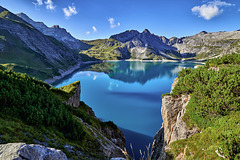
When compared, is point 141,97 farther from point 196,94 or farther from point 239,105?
point 239,105

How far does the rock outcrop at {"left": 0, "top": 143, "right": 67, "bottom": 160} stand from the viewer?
165 inches

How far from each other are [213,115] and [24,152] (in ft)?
51.9

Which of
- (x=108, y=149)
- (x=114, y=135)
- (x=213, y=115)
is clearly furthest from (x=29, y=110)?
(x=213, y=115)

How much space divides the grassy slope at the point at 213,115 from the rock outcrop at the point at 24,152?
1064 centimetres

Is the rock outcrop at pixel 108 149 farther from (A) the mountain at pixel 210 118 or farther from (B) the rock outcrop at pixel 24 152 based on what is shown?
(B) the rock outcrop at pixel 24 152

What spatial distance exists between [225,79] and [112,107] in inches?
1351

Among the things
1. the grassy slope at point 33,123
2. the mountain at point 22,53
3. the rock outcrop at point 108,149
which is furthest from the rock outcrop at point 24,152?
the mountain at point 22,53

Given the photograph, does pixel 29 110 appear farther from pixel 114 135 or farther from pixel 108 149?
pixel 114 135

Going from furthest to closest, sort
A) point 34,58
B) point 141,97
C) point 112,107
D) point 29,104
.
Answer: point 34,58 < point 141,97 < point 112,107 < point 29,104

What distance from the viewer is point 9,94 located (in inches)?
349

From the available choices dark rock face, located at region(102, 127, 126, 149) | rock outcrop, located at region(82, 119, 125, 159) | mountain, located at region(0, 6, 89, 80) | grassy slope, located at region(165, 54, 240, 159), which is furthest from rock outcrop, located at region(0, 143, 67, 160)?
mountain, located at region(0, 6, 89, 80)

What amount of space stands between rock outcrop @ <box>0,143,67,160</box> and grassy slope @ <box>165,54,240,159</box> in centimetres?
1064

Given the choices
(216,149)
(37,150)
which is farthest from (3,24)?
(216,149)

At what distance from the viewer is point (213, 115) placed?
11828 mm
